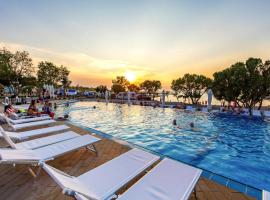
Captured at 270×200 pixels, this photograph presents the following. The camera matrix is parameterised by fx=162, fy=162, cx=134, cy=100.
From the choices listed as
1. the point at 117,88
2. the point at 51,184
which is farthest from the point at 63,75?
the point at 51,184

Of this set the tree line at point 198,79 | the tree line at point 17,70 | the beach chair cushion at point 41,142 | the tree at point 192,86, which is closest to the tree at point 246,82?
the tree line at point 198,79

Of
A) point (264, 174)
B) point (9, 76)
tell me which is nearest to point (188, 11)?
point (264, 174)

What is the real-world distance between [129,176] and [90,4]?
38.0 ft

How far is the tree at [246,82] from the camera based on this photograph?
58.9 ft

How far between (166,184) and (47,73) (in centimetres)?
4158

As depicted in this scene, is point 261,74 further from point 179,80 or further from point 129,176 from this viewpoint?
point 129,176

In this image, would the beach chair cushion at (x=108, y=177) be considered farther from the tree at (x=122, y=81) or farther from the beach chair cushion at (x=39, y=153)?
the tree at (x=122, y=81)

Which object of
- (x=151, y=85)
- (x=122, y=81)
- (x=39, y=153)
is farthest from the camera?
(x=122, y=81)

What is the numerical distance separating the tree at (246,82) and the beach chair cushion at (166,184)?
19.7 metres

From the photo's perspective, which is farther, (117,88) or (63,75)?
(117,88)

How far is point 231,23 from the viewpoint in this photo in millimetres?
11211

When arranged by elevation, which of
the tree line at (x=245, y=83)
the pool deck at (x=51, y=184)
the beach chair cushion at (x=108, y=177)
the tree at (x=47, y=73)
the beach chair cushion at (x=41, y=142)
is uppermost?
the tree at (x=47, y=73)

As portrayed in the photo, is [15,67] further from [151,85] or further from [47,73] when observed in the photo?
[151,85]

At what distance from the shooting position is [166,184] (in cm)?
237
